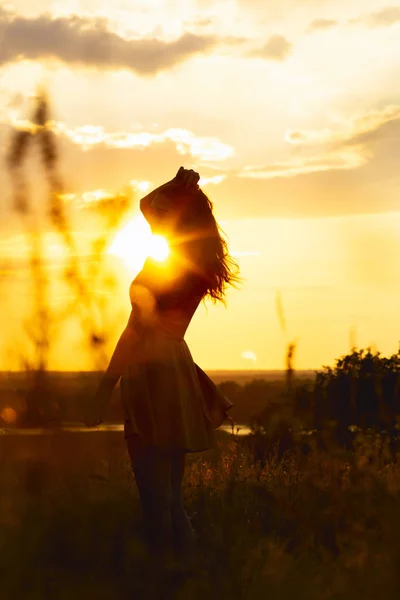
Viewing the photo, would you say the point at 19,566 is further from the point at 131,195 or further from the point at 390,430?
the point at 390,430

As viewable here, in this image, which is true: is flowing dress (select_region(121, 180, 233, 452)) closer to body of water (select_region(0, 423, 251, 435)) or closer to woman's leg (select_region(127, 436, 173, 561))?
woman's leg (select_region(127, 436, 173, 561))

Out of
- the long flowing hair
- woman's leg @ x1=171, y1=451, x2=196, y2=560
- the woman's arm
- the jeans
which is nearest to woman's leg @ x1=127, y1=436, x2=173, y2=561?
the jeans

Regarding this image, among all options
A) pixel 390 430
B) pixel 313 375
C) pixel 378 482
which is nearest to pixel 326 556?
pixel 378 482

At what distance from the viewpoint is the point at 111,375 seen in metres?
4.41

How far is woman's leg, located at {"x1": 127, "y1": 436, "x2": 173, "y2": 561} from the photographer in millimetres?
4457

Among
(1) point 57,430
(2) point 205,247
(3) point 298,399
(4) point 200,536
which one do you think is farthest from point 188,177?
(3) point 298,399

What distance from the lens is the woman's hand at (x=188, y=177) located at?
4684 millimetres

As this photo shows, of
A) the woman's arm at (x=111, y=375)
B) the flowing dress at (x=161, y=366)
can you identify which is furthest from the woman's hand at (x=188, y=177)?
the woman's arm at (x=111, y=375)

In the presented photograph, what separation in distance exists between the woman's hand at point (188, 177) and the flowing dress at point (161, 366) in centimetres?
21

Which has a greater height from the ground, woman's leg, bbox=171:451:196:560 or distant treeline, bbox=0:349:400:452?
distant treeline, bbox=0:349:400:452

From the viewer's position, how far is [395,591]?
3.68m

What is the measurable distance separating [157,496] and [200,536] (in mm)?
1115

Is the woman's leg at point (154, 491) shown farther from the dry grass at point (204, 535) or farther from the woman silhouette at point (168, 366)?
the dry grass at point (204, 535)

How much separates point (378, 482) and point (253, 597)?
1152 millimetres
